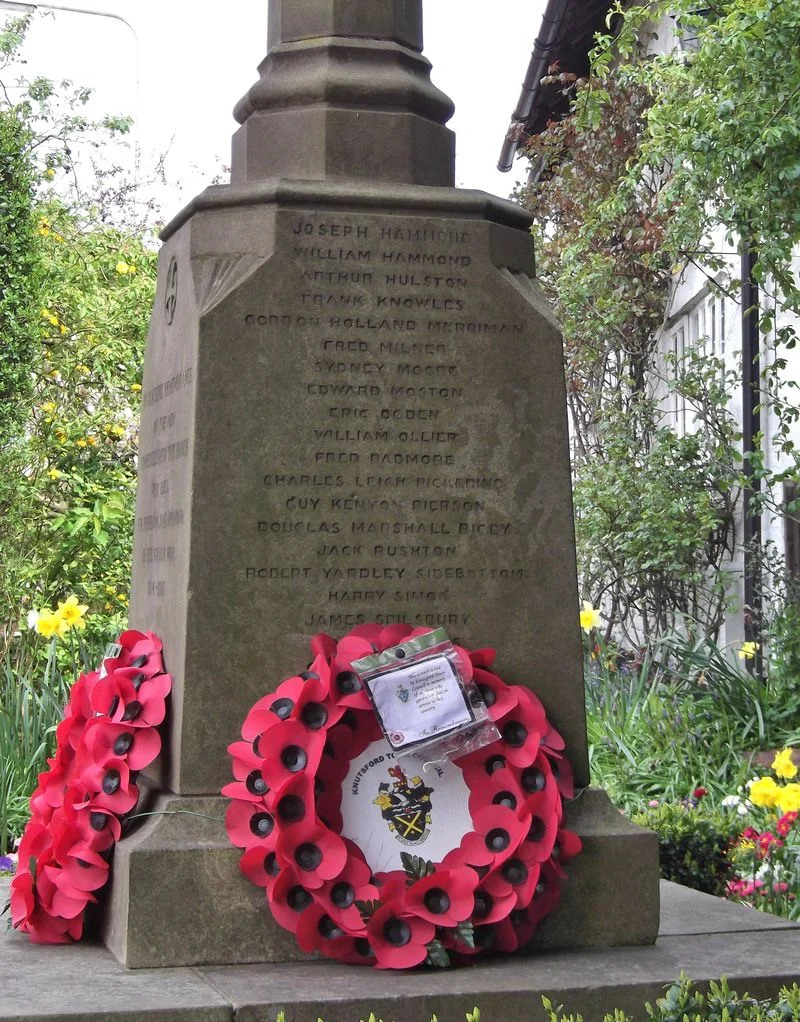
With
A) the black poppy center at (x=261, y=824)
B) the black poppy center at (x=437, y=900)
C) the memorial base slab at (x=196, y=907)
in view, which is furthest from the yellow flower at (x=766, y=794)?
the black poppy center at (x=261, y=824)

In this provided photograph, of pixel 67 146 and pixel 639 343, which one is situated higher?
pixel 67 146

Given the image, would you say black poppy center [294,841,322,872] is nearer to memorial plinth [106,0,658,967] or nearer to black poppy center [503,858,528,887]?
memorial plinth [106,0,658,967]

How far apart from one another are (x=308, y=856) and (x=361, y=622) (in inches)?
24.2

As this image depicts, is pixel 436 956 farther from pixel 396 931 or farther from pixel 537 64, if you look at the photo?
pixel 537 64

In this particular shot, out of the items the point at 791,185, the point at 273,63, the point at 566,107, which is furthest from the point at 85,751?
the point at 566,107

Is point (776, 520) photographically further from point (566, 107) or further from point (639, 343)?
point (566, 107)

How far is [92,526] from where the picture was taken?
9.57 meters

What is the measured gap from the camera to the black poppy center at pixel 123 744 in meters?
3.56

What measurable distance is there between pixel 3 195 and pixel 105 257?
1874mm

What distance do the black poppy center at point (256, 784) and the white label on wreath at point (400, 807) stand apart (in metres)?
0.22

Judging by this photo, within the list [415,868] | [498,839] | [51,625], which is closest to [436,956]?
[415,868]

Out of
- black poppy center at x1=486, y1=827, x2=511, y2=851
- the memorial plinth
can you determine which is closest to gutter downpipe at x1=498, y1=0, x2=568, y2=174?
the memorial plinth

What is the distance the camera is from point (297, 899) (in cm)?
333

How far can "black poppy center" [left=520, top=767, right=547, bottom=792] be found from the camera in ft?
11.5
